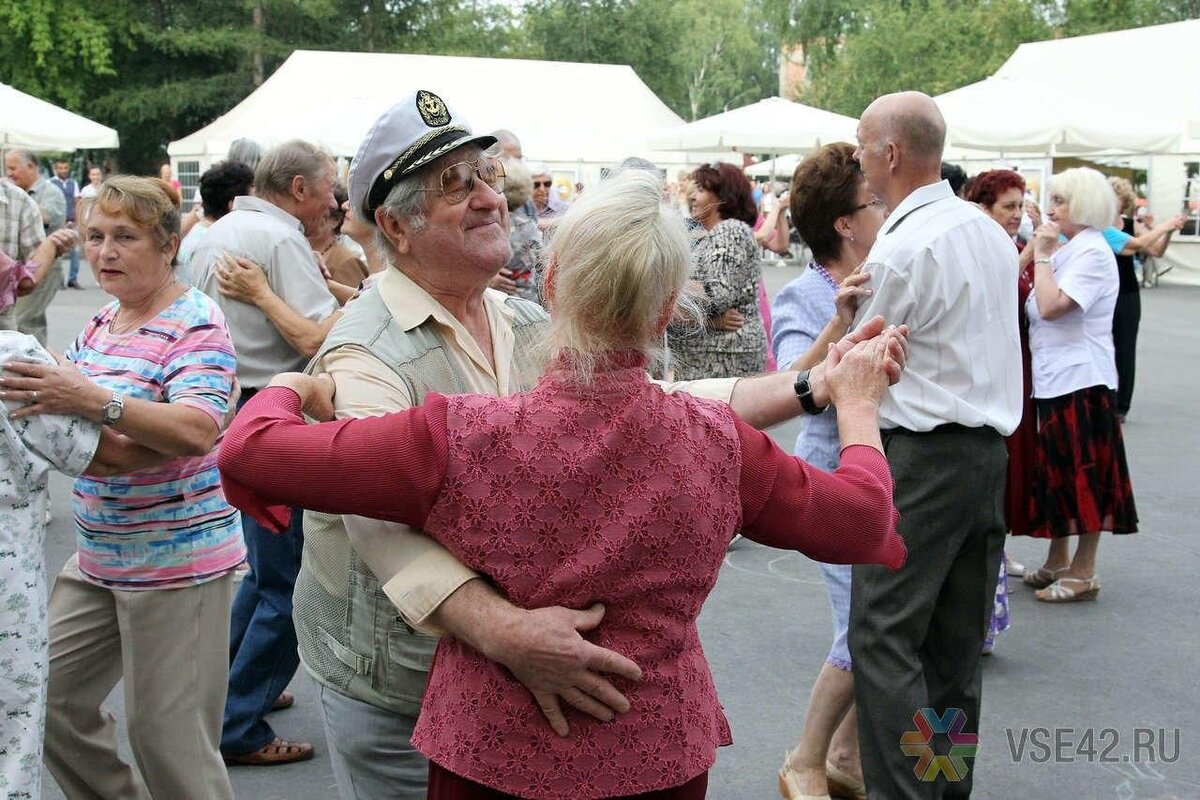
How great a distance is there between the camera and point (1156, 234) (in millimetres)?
12016

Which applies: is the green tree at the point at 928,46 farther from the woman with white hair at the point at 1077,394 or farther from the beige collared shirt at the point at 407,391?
the beige collared shirt at the point at 407,391

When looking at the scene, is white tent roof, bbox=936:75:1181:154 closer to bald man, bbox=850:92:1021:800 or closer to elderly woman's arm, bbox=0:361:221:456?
bald man, bbox=850:92:1021:800

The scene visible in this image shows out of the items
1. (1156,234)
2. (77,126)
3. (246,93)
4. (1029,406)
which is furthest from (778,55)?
(1029,406)

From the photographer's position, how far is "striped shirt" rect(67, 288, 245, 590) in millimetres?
3264

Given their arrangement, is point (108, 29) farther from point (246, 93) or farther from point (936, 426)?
point (936, 426)

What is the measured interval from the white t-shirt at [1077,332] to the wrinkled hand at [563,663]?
4.80 metres

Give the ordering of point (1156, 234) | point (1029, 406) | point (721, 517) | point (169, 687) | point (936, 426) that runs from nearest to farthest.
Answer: point (721, 517) < point (169, 687) < point (936, 426) < point (1029, 406) < point (1156, 234)

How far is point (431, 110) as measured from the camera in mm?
2395

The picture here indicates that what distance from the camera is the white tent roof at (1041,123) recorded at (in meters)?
16.4

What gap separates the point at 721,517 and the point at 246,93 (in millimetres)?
44582

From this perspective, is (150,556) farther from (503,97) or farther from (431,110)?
(503,97)

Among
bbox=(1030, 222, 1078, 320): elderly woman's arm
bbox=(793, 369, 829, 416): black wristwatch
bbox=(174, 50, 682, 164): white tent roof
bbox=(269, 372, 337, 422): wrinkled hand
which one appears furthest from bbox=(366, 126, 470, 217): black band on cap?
bbox=(174, 50, 682, 164): white tent roof

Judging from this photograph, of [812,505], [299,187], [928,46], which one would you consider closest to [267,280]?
[299,187]

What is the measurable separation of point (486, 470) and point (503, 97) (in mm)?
29827
